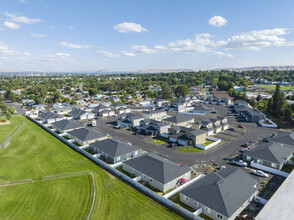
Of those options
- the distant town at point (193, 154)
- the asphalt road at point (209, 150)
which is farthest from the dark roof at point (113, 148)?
the asphalt road at point (209, 150)

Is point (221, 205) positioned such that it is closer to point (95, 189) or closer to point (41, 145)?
A: point (95, 189)

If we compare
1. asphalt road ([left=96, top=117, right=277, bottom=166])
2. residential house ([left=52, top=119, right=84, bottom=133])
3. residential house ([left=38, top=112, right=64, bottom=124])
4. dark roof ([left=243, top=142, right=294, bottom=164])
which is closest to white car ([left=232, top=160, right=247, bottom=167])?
asphalt road ([left=96, top=117, right=277, bottom=166])

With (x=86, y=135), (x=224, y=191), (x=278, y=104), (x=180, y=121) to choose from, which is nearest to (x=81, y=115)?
(x=86, y=135)

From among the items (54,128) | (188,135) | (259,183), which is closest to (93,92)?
(54,128)

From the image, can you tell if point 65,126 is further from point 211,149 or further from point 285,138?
point 285,138

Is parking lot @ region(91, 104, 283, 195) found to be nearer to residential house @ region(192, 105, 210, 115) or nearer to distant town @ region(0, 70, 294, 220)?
distant town @ region(0, 70, 294, 220)

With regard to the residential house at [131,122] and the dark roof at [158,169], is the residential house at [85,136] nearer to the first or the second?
the residential house at [131,122]
